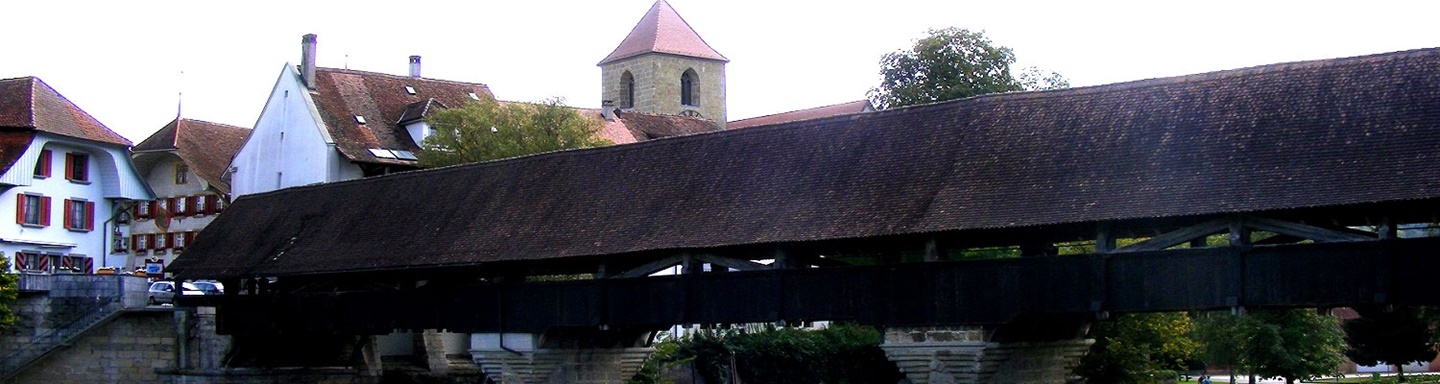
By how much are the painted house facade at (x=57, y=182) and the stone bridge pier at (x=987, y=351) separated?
2349 centimetres

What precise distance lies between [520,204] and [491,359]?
236cm

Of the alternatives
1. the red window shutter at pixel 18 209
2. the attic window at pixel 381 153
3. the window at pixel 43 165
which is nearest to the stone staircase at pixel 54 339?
the red window shutter at pixel 18 209

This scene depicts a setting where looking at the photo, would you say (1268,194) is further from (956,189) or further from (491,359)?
(491,359)

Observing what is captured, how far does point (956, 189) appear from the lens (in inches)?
825

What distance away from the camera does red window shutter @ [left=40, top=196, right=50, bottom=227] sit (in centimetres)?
3928

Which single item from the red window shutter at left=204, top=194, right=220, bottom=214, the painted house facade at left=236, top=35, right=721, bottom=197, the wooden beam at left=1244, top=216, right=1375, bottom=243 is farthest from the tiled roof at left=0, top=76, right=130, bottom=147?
the wooden beam at left=1244, top=216, right=1375, bottom=243

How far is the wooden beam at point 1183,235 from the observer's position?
743 inches

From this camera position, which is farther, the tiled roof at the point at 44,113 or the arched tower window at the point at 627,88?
the arched tower window at the point at 627,88

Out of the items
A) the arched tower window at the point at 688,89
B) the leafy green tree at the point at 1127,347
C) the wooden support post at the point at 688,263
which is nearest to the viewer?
the wooden support post at the point at 688,263

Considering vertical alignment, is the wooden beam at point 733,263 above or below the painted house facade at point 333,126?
below

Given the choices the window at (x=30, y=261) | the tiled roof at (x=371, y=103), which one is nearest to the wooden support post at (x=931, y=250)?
the tiled roof at (x=371, y=103)

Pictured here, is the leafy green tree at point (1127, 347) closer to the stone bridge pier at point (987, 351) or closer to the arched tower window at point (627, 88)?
the stone bridge pier at point (987, 351)

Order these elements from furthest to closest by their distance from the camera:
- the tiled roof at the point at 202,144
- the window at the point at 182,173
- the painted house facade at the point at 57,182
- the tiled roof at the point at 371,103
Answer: the window at the point at 182,173
the tiled roof at the point at 202,144
the tiled roof at the point at 371,103
the painted house facade at the point at 57,182

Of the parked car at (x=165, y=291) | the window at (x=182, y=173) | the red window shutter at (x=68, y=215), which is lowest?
the parked car at (x=165, y=291)
